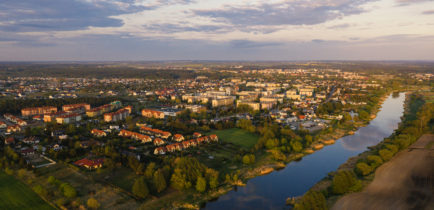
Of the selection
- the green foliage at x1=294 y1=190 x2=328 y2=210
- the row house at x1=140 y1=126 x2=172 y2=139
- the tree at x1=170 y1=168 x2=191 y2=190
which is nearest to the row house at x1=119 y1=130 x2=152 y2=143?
the row house at x1=140 y1=126 x2=172 y2=139

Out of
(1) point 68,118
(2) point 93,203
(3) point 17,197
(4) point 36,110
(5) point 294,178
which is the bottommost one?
(5) point 294,178

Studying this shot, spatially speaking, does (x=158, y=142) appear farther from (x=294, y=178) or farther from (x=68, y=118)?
(x=68, y=118)

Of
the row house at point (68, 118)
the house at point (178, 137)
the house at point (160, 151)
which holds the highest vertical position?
the row house at point (68, 118)

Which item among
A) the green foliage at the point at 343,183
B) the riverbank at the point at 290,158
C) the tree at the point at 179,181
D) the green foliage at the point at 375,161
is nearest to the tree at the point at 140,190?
the tree at the point at 179,181

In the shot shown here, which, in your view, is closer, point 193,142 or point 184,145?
point 184,145

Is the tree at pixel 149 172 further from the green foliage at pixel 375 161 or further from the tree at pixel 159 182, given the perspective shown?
the green foliage at pixel 375 161

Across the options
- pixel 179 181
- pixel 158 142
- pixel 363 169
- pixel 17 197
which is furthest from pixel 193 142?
pixel 363 169

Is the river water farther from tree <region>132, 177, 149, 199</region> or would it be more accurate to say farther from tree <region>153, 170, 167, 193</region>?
tree <region>132, 177, 149, 199</region>
